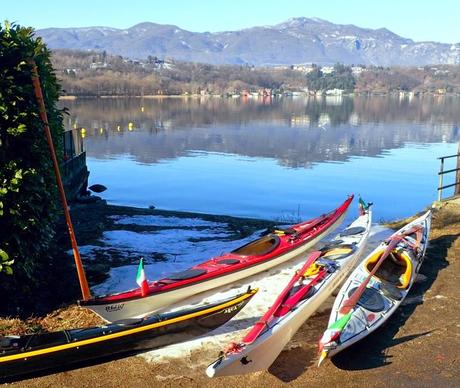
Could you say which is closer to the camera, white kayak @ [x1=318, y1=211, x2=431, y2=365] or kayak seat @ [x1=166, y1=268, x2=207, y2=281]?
white kayak @ [x1=318, y1=211, x2=431, y2=365]

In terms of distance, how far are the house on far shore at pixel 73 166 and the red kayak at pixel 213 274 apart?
10.5 metres

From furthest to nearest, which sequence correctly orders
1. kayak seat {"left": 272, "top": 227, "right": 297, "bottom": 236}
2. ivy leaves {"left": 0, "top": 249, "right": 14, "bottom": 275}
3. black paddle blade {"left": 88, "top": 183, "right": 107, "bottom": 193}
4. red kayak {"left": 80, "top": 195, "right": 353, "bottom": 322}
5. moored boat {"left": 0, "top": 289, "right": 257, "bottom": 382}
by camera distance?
1. black paddle blade {"left": 88, "top": 183, "right": 107, "bottom": 193}
2. kayak seat {"left": 272, "top": 227, "right": 297, "bottom": 236}
3. red kayak {"left": 80, "top": 195, "right": 353, "bottom": 322}
4. ivy leaves {"left": 0, "top": 249, "right": 14, "bottom": 275}
5. moored boat {"left": 0, "top": 289, "right": 257, "bottom": 382}

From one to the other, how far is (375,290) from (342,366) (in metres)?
2.60

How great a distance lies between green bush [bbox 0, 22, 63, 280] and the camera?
870cm

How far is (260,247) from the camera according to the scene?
41.4 ft

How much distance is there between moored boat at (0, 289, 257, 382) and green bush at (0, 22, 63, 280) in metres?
1.51

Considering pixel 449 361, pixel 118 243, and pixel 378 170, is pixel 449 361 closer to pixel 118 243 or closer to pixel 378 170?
pixel 118 243

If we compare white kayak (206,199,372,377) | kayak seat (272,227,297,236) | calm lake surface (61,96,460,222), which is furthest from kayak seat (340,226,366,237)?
calm lake surface (61,96,460,222)

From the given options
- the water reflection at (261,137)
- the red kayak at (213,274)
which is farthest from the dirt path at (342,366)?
the water reflection at (261,137)

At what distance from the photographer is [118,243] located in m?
15.2

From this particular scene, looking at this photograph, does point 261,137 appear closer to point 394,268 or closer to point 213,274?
point 394,268

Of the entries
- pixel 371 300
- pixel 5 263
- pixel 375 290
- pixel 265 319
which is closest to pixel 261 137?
pixel 375 290

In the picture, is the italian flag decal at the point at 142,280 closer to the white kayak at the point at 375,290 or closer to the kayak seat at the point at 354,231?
the white kayak at the point at 375,290

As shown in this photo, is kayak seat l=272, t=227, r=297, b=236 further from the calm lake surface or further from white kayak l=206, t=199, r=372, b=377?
the calm lake surface
